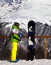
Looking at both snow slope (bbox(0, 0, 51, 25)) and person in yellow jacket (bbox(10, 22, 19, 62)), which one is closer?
person in yellow jacket (bbox(10, 22, 19, 62))

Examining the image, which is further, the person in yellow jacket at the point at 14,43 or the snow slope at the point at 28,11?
the snow slope at the point at 28,11

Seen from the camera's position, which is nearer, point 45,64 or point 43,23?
point 45,64

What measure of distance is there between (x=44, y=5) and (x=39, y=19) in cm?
284

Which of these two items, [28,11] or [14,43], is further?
[28,11]

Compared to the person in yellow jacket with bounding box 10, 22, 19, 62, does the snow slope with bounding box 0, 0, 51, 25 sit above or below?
below

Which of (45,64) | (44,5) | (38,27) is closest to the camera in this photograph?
(45,64)

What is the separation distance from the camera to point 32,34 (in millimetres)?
11938

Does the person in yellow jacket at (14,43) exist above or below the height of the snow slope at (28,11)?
above

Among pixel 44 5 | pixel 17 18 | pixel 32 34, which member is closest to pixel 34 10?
pixel 44 5

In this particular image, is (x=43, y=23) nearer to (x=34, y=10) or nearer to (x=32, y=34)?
(x=34, y=10)

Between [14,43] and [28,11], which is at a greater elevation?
[14,43]

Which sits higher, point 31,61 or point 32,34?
point 32,34

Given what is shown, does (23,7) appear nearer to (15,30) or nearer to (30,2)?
Result: (30,2)

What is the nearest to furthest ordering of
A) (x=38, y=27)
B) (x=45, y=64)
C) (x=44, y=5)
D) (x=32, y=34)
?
1. (x=45, y=64)
2. (x=32, y=34)
3. (x=38, y=27)
4. (x=44, y=5)
